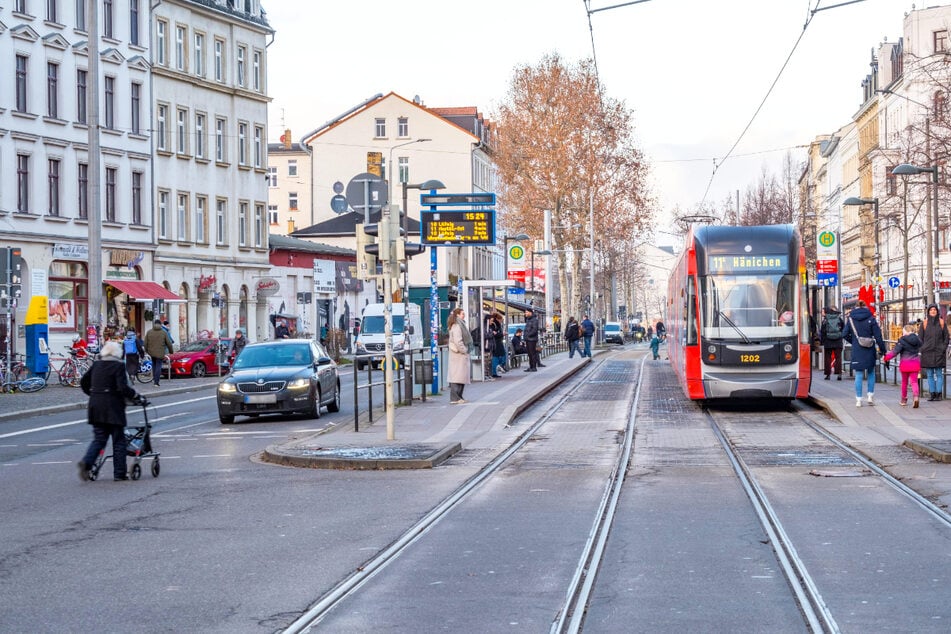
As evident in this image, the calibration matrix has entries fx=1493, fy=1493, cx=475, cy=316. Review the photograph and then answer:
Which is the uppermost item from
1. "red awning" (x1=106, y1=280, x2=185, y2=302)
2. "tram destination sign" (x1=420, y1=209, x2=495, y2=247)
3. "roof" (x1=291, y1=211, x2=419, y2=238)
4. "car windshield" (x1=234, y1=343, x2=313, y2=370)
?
"roof" (x1=291, y1=211, x2=419, y2=238)

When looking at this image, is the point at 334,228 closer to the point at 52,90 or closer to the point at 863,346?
the point at 52,90

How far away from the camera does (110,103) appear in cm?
5428

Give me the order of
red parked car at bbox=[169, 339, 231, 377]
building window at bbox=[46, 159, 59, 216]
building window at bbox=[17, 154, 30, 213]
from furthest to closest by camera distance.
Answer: building window at bbox=[46, 159, 59, 216], building window at bbox=[17, 154, 30, 213], red parked car at bbox=[169, 339, 231, 377]

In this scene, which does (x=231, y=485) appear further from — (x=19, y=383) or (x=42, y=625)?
(x=19, y=383)

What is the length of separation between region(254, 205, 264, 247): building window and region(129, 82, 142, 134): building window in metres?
10.5

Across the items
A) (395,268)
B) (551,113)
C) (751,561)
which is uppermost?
(551,113)

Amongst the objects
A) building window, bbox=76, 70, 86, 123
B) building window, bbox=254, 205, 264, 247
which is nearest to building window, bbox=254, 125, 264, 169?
building window, bbox=254, 205, 264, 247

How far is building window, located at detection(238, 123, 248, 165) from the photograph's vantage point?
64875 mm

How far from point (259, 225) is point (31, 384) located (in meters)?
30.2

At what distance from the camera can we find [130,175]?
55.6 m

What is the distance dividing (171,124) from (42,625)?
2084 inches

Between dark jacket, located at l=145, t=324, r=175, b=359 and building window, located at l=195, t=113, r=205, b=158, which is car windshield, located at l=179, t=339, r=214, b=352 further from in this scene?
building window, located at l=195, t=113, r=205, b=158

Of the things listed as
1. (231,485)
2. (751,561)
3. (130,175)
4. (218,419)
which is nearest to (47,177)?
(130,175)

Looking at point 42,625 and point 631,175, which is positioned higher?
point 631,175
